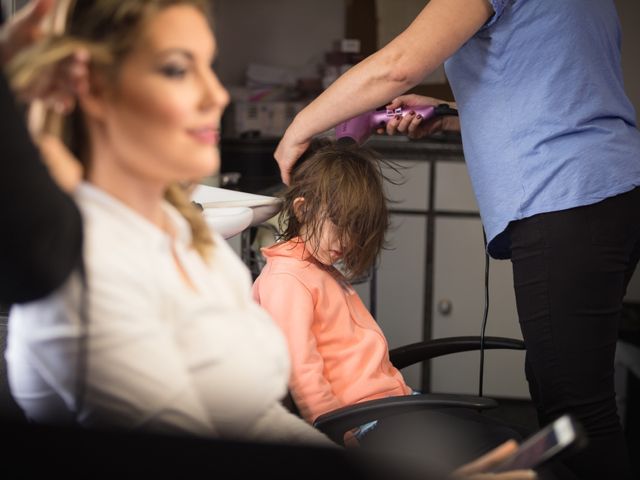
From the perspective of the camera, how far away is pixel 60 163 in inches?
21.5

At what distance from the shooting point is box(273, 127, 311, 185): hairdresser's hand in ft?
3.67

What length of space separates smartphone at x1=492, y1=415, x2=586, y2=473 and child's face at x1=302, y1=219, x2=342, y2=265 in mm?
488

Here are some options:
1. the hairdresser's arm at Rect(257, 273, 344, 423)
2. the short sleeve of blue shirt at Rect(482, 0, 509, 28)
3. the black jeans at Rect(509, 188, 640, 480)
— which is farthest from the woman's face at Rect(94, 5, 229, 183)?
the black jeans at Rect(509, 188, 640, 480)

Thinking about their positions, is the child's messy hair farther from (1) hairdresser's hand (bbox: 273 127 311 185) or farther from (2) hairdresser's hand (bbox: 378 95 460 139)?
(2) hairdresser's hand (bbox: 378 95 460 139)

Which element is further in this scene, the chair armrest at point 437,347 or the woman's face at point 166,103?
the chair armrest at point 437,347

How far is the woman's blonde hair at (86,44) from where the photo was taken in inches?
21.1

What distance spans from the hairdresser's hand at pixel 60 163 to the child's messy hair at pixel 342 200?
563 mm

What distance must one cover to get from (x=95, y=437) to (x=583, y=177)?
2.71 feet

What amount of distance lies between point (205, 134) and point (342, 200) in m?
0.50

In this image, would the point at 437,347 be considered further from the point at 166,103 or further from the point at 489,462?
the point at 166,103

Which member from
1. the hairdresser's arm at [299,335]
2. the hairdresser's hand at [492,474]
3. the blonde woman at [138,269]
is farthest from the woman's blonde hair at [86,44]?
the hairdresser's arm at [299,335]

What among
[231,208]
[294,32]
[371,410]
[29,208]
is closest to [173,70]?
[29,208]

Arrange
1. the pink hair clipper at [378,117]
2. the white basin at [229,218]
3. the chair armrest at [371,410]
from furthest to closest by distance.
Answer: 1. the pink hair clipper at [378,117]
2. the chair armrest at [371,410]
3. the white basin at [229,218]

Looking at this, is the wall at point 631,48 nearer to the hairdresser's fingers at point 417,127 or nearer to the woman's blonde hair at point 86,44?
the hairdresser's fingers at point 417,127
